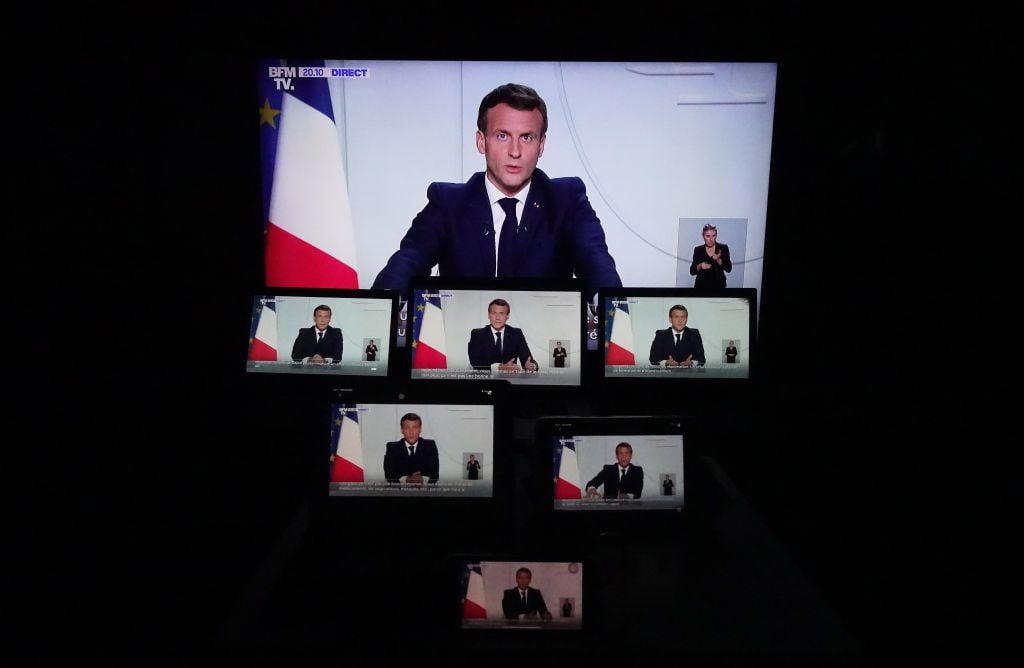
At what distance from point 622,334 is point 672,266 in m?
1.17

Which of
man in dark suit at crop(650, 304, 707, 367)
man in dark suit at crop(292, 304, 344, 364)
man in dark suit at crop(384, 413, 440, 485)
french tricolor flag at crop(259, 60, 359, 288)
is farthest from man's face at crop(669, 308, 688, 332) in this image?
french tricolor flag at crop(259, 60, 359, 288)

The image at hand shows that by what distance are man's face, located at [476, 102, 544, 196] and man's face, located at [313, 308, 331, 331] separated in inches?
49.6

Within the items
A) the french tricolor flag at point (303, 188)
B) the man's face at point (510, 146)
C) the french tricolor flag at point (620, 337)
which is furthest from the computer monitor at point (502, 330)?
the french tricolor flag at point (303, 188)

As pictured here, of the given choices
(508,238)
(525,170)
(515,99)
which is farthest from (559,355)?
(515,99)

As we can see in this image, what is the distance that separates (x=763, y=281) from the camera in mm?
3307

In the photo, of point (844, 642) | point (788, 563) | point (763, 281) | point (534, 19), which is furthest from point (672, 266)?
point (844, 642)

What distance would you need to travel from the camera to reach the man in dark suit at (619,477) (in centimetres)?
169

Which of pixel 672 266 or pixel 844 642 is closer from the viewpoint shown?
pixel 844 642

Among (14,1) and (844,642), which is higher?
(14,1)

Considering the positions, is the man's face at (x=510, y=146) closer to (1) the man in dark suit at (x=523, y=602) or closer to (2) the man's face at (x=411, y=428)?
(2) the man's face at (x=411, y=428)

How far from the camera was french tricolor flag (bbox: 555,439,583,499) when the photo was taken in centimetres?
167

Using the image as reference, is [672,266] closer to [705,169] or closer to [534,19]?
[705,169]

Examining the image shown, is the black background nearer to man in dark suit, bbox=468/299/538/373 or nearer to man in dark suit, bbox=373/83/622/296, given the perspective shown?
man in dark suit, bbox=373/83/622/296

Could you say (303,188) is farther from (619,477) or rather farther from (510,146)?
(619,477)
